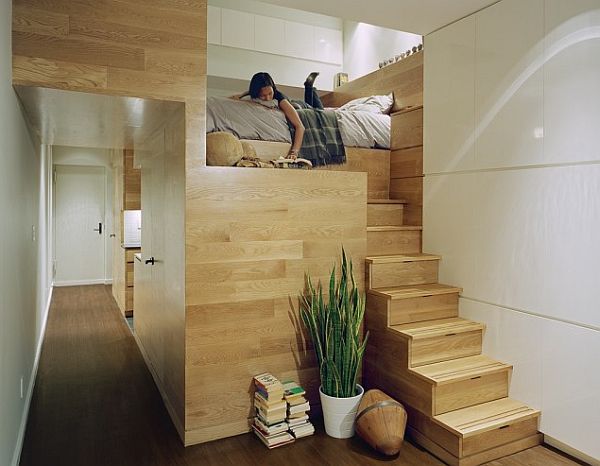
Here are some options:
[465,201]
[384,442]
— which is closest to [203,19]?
[465,201]

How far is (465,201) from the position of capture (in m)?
3.12

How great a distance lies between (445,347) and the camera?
2.87m

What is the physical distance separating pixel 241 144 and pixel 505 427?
7.17ft

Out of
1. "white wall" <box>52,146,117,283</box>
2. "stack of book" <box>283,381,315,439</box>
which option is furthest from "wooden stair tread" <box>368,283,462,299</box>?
"white wall" <box>52,146,117,283</box>

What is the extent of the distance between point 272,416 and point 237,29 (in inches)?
182

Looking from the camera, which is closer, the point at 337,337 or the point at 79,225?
the point at 337,337

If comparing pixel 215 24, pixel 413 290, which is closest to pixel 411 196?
pixel 413 290

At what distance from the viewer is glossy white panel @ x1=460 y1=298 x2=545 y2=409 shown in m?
2.66

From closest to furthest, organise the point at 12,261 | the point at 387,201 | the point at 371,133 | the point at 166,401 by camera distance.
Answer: the point at 12,261
the point at 166,401
the point at 387,201
the point at 371,133

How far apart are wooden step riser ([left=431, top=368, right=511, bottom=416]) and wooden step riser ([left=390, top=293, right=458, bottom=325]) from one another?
48 centimetres

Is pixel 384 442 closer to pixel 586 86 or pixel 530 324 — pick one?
pixel 530 324

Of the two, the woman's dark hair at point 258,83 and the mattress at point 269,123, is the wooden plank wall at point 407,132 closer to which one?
the mattress at point 269,123

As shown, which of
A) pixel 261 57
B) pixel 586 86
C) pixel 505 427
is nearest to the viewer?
pixel 586 86

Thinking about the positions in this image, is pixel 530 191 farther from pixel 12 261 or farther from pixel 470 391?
pixel 12 261
